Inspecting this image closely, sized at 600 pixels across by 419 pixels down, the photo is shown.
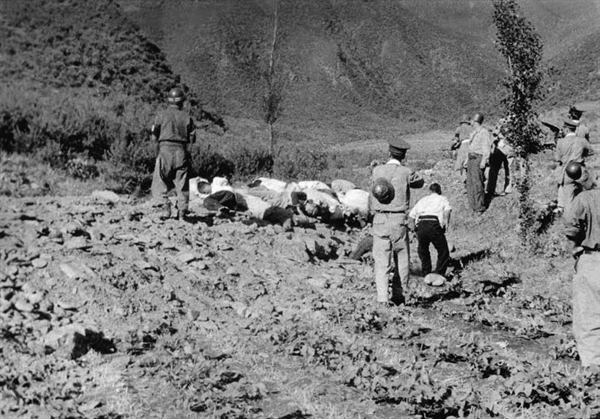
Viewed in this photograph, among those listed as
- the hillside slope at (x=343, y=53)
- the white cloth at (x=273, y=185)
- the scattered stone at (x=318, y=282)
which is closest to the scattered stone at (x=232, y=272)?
the scattered stone at (x=318, y=282)

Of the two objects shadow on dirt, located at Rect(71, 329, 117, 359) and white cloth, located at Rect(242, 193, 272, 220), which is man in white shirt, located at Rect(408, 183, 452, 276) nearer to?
white cloth, located at Rect(242, 193, 272, 220)

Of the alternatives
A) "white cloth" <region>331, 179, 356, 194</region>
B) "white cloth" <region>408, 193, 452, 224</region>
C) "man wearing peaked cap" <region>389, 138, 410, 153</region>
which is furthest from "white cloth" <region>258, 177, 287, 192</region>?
"man wearing peaked cap" <region>389, 138, 410, 153</region>

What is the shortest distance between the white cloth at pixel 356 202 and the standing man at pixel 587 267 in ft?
22.7

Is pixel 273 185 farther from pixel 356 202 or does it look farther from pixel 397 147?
pixel 397 147

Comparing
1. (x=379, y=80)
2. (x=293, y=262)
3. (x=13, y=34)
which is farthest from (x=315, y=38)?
(x=293, y=262)

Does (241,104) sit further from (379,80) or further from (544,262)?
(544,262)

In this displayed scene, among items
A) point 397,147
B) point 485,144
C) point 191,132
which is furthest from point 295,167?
point 397,147

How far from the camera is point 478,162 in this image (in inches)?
483

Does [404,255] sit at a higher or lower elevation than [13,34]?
lower

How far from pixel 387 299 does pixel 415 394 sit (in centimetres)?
A: 297

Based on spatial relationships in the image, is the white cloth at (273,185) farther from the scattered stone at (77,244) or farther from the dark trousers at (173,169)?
the scattered stone at (77,244)

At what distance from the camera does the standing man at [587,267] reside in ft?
17.0

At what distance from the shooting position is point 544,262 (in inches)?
401

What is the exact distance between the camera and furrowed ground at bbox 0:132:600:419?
450cm
